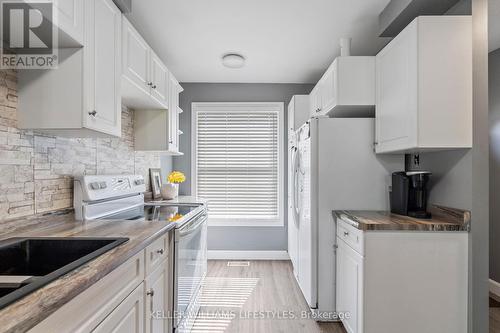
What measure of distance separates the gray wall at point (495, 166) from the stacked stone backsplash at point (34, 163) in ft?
12.4

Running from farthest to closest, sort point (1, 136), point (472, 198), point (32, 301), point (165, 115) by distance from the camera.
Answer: point (165, 115), point (472, 198), point (1, 136), point (32, 301)

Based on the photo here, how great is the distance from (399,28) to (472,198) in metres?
1.43

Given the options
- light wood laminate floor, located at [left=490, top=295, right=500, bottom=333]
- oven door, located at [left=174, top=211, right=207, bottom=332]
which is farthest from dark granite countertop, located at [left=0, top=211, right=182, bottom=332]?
light wood laminate floor, located at [left=490, top=295, right=500, bottom=333]

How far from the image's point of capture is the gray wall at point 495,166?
2924 mm

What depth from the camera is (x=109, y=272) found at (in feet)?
3.28

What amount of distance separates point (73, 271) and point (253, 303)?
7.00ft

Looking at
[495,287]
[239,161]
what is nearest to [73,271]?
[239,161]

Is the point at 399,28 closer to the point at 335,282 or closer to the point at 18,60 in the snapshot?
the point at 335,282

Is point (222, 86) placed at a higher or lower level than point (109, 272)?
higher

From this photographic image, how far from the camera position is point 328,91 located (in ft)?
8.91

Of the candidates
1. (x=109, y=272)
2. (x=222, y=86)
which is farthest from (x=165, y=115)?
(x=109, y=272)

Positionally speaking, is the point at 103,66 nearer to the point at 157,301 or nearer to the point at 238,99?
the point at 157,301

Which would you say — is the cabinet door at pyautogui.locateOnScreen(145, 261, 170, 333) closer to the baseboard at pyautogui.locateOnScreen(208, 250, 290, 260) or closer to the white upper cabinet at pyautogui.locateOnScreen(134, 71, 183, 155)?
the white upper cabinet at pyautogui.locateOnScreen(134, 71, 183, 155)

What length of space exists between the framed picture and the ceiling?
4.24 feet
